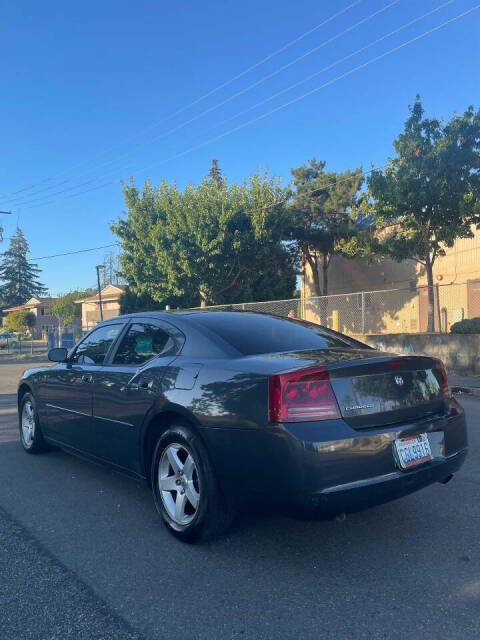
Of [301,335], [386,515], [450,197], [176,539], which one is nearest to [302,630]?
[176,539]

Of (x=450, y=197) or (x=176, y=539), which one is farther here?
(x=450, y=197)

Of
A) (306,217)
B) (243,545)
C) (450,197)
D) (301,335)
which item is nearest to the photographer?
(243,545)

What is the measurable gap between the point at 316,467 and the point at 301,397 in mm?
384

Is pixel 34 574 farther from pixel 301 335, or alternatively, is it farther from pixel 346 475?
pixel 301 335

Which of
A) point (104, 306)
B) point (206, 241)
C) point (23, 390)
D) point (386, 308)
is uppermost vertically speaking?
point (206, 241)

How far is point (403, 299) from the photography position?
58.3ft

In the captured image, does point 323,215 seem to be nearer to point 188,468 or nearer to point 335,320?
point 335,320

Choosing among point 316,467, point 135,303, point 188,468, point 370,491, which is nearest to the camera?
point 316,467

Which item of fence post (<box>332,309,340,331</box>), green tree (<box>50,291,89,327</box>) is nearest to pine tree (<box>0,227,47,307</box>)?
green tree (<box>50,291,89,327</box>)

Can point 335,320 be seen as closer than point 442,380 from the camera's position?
No

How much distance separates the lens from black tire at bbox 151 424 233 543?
131 inches

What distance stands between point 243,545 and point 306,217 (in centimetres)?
2574

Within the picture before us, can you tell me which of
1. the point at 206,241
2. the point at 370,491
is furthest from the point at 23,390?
the point at 206,241

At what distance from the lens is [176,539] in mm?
3576
